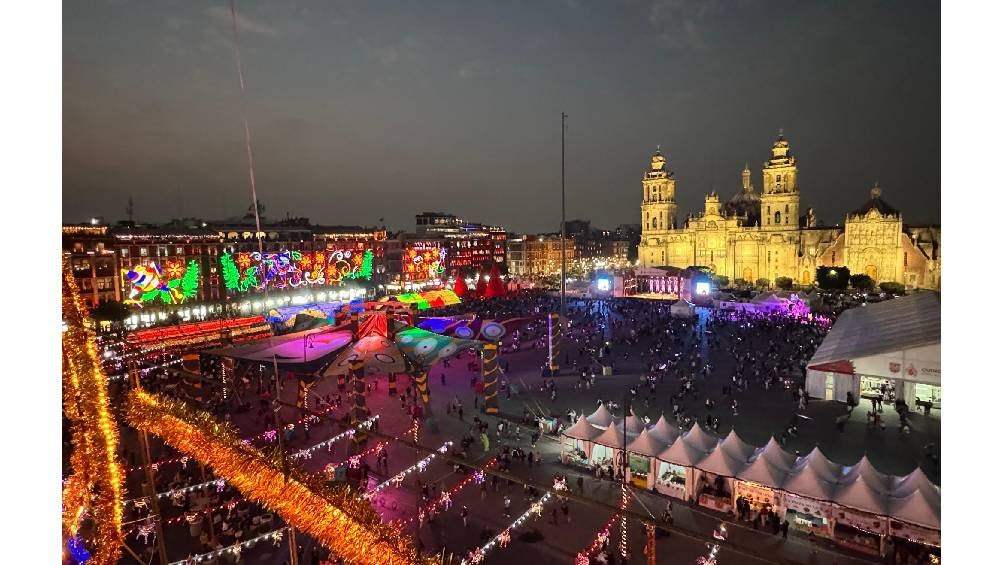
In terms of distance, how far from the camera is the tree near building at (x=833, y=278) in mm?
50750

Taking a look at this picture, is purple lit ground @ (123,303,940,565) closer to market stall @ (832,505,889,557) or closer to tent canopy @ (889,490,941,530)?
market stall @ (832,505,889,557)

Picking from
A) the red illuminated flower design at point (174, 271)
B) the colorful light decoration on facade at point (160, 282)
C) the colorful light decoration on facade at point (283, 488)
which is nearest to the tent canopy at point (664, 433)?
the colorful light decoration on facade at point (283, 488)

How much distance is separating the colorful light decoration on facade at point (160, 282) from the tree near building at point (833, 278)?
5597cm

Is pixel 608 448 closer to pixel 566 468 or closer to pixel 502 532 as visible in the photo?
pixel 566 468

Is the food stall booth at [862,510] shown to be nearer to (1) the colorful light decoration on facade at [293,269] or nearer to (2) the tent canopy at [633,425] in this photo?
(2) the tent canopy at [633,425]

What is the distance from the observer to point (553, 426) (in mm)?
16203

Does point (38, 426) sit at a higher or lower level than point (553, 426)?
higher

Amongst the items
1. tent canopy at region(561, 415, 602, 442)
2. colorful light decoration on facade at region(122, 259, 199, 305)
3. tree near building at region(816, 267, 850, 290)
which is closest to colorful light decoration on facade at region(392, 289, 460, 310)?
colorful light decoration on facade at region(122, 259, 199, 305)

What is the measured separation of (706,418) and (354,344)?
1189 centimetres

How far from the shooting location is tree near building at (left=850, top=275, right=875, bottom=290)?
5100 centimetres
